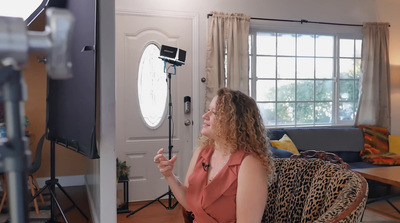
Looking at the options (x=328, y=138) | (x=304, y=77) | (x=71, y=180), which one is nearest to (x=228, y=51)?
(x=304, y=77)

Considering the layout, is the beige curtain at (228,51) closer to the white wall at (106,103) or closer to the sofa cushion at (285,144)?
the sofa cushion at (285,144)

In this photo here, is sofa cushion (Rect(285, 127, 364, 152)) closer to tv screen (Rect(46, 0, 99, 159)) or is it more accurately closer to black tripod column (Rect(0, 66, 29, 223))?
tv screen (Rect(46, 0, 99, 159))

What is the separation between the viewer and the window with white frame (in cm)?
489

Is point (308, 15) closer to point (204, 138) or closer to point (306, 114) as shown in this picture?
point (306, 114)

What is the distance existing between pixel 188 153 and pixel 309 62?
2.19 m

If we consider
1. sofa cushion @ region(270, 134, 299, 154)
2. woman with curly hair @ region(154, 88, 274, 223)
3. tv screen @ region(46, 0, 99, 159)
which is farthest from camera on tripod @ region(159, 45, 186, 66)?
woman with curly hair @ region(154, 88, 274, 223)

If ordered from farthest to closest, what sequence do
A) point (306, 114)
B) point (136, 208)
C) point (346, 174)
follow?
1. point (306, 114)
2. point (136, 208)
3. point (346, 174)

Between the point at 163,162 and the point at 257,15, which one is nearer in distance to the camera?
the point at 163,162

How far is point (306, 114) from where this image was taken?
513 centimetres

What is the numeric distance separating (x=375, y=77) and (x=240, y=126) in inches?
167

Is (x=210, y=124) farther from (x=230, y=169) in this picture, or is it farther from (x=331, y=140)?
(x=331, y=140)

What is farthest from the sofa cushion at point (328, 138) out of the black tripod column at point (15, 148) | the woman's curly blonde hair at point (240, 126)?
the black tripod column at point (15, 148)

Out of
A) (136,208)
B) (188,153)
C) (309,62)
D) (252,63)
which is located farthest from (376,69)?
(136,208)

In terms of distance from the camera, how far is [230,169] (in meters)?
1.59
